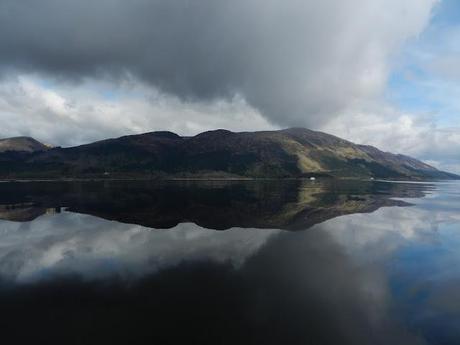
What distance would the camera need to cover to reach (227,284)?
1308 inches

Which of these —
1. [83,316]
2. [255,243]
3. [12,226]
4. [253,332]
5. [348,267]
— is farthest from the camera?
[12,226]

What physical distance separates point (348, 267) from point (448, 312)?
1296 cm

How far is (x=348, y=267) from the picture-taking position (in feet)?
134

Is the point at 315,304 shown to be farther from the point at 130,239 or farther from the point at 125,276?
the point at 130,239

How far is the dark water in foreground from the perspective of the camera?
78.4 ft

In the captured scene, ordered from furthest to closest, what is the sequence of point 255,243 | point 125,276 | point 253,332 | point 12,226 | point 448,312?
point 12,226 → point 255,243 → point 125,276 → point 448,312 → point 253,332

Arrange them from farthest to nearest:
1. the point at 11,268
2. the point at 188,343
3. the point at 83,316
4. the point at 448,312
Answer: the point at 11,268 → the point at 448,312 → the point at 83,316 → the point at 188,343

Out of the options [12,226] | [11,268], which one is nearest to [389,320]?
[11,268]

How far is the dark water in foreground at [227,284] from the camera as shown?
78.4ft

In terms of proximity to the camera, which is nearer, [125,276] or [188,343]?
[188,343]

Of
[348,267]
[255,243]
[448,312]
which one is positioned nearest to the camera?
[448,312]

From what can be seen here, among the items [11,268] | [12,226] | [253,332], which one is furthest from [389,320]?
[12,226]

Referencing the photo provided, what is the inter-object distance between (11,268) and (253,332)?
96.0 ft

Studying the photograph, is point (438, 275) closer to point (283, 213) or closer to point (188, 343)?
point (188, 343)
